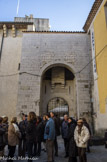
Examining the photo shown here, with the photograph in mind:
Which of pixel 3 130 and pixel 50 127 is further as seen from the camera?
pixel 50 127

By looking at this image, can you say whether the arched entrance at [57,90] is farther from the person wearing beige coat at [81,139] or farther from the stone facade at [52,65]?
the person wearing beige coat at [81,139]

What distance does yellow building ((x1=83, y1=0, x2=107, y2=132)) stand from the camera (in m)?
7.39

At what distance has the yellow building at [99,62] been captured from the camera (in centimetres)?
739

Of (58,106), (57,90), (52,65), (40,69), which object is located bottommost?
(58,106)

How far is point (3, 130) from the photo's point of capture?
3.35 metres

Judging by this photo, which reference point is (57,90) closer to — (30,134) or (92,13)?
(92,13)

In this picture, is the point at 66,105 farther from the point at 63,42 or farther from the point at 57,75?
the point at 63,42

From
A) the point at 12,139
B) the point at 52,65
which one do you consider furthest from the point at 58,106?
the point at 12,139

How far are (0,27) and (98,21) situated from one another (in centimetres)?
855

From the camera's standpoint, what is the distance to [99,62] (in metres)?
8.16

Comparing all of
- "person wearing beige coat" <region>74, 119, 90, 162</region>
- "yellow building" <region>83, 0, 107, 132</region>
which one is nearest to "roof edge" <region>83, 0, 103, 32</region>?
"yellow building" <region>83, 0, 107, 132</region>

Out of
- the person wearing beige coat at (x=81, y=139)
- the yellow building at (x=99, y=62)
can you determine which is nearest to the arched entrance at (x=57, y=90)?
the yellow building at (x=99, y=62)

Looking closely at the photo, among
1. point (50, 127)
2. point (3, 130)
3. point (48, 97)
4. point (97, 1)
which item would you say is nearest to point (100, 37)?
point (97, 1)

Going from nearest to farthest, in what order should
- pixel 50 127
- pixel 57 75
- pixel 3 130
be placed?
pixel 3 130, pixel 50 127, pixel 57 75
